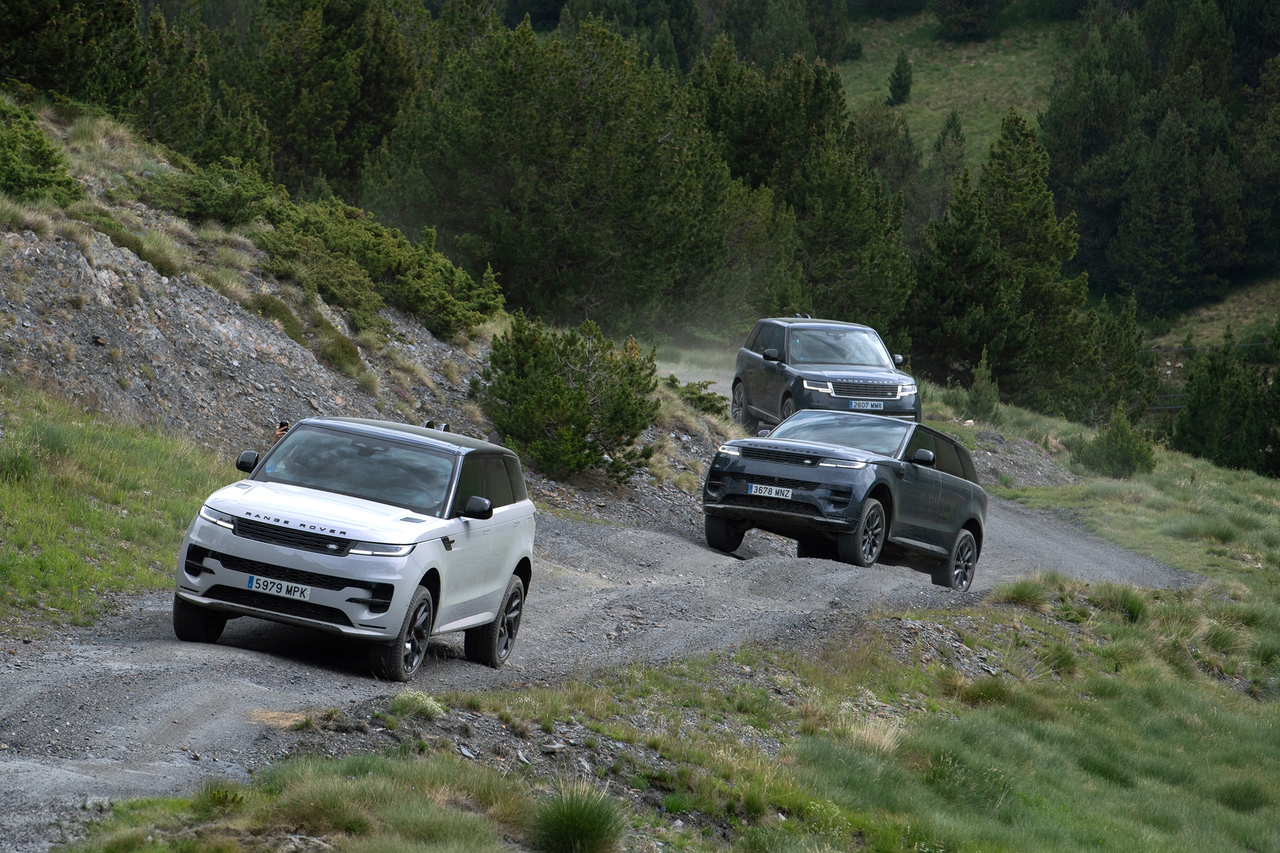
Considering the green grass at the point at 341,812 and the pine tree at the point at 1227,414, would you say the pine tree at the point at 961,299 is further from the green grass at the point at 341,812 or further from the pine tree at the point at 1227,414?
the green grass at the point at 341,812

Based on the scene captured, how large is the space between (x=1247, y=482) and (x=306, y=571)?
3617 cm

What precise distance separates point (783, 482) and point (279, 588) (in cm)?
691

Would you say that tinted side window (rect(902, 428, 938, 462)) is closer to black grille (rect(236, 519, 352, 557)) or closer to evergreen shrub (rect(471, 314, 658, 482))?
evergreen shrub (rect(471, 314, 658, 482))

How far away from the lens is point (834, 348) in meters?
21.8

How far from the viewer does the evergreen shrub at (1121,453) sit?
31.7 m

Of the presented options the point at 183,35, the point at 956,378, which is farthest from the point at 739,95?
the point at 183,35

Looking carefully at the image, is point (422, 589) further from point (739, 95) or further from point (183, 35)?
point (739, 95)

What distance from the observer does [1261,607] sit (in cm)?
1750

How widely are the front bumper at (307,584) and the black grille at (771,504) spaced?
20.4 feet

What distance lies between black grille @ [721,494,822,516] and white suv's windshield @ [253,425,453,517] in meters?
5.26

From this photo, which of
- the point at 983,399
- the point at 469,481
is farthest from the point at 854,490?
the point at 983,399

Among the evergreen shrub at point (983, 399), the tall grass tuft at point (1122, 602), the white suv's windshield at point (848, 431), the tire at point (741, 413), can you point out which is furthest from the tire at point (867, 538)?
the evergreen shrub at point (983, 399)

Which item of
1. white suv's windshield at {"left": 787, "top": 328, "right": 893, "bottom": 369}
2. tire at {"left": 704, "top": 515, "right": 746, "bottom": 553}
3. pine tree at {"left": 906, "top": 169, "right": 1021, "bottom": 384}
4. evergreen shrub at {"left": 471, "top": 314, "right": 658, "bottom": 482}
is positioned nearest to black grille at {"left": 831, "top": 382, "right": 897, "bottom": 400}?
white suv's windshield at {"left": 787, "top": 328, "right": 893, "bottom": 369}

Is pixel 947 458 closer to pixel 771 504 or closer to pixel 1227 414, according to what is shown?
pixel 771 504
